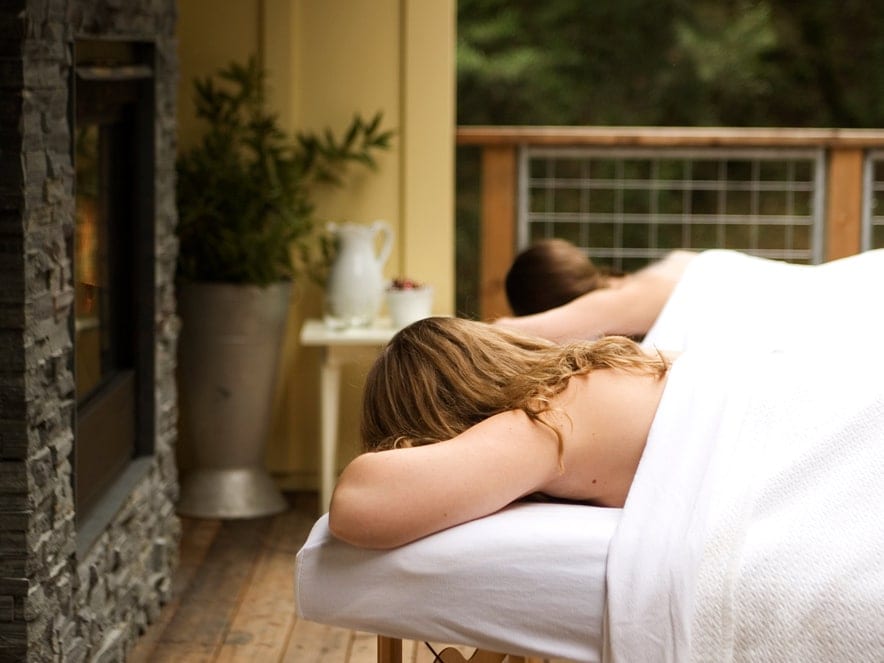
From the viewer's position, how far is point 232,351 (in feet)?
12.5

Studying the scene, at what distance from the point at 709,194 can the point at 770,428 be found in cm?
737

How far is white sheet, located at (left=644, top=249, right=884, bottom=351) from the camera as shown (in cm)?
217

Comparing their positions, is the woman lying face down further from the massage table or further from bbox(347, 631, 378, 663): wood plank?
bbox(347, 631, 378, 663): wood plank

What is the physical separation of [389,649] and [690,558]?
50cm

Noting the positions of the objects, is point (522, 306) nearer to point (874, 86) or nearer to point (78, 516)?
point (78, 516)

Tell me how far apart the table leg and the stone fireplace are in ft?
1.98

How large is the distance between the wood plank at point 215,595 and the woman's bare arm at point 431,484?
3.93 feet

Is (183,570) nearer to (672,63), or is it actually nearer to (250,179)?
(250,179)

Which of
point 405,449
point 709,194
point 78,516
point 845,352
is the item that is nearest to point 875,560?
point 845,352

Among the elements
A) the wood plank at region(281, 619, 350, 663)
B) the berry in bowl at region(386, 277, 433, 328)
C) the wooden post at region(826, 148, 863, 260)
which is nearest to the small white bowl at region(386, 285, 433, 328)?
the berry in bowl at region(386, 277, 433, 328)

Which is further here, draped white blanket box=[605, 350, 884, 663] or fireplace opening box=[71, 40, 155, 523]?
fireplace opening box=[71, 40, 155, 523]

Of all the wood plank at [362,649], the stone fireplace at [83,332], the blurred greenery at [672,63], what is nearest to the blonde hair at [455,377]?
the stone fireplace at [83,332]

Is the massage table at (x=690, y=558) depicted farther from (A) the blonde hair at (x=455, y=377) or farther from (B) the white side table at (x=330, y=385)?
(B) the white side table at (x=330, y=385)

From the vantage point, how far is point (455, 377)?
1870mm
